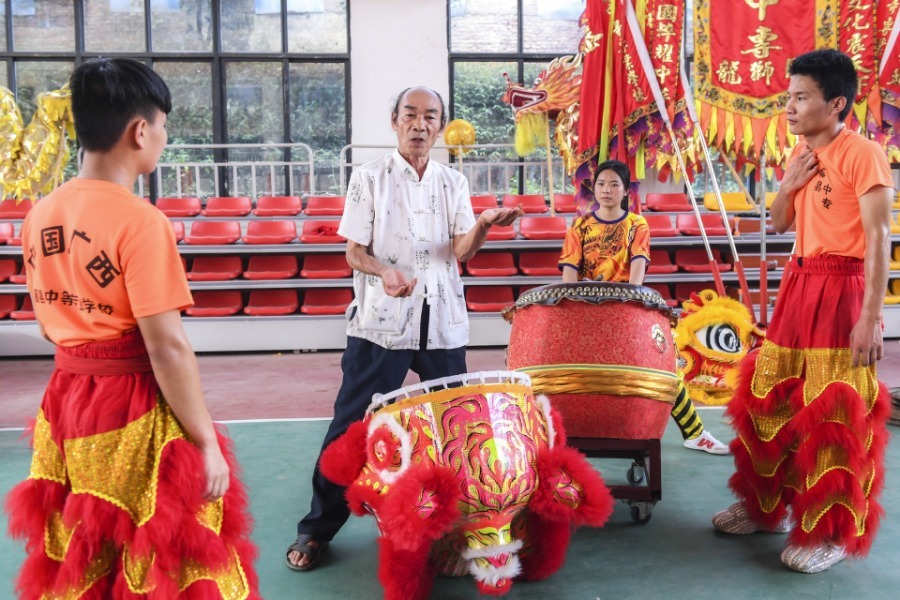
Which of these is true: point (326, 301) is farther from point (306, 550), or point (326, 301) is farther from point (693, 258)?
point (306, 550)

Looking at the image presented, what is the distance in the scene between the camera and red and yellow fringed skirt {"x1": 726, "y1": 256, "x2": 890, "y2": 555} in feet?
7.78

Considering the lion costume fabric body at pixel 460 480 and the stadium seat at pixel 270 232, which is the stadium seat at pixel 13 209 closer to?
the stadium seat at pixel 270 232

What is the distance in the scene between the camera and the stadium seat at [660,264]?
7.58m

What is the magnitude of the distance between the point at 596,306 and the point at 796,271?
2.08ft

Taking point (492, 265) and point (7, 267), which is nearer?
point (7, 267)

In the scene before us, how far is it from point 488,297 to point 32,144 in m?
4.45

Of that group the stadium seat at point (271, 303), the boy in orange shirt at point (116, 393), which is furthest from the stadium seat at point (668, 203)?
the boy in orange shirt at point (116, 393)

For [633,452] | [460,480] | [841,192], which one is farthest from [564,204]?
[460,480]

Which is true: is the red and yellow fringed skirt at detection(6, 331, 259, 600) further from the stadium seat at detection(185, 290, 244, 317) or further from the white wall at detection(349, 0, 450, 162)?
the white wall at detection(349, 0, 450, 162)

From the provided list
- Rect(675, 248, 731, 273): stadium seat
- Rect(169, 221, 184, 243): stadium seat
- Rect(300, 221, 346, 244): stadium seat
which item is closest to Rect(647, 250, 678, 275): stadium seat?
Rect(675, 248, 731, 273): stadium seat

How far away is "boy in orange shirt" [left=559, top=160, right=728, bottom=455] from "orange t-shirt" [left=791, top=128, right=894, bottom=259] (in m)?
0.91

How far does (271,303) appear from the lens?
755cm

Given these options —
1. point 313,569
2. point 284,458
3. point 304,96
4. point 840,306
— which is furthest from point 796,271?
point 304,96

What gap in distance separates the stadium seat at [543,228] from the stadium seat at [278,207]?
2.46 meters
